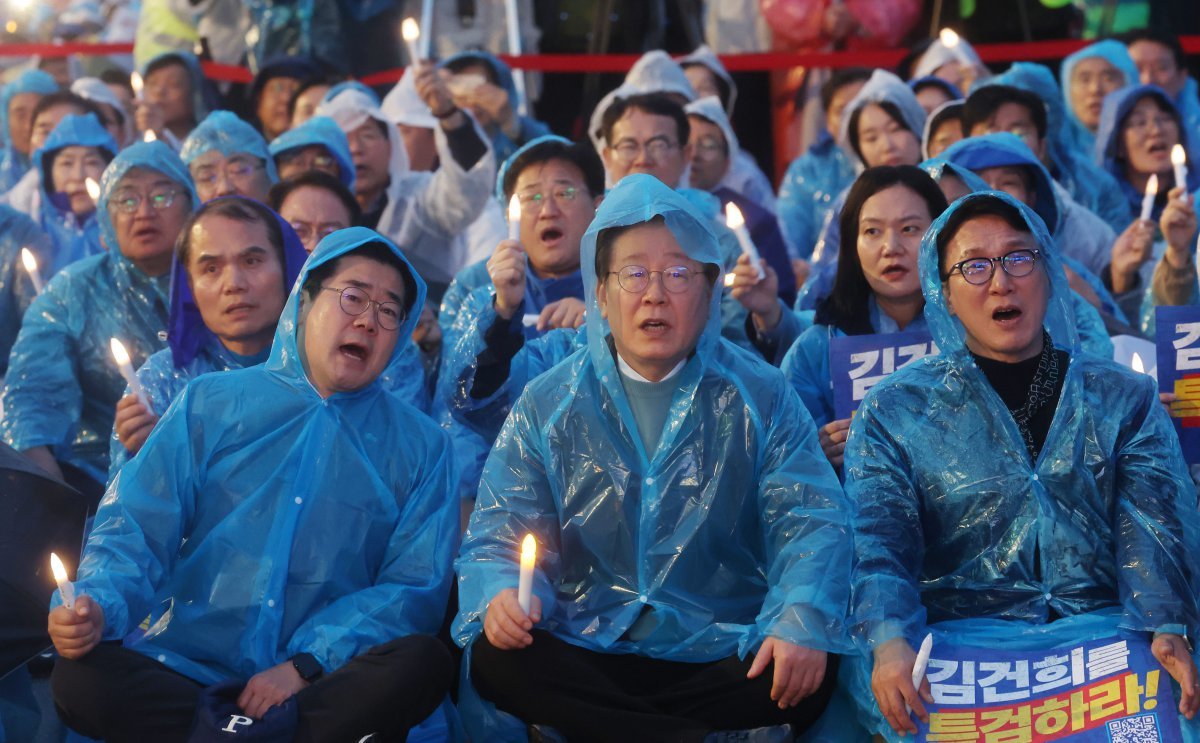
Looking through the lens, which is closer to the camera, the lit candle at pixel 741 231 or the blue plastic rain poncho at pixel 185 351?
the lit candle at pixel 741 231

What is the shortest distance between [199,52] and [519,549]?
5863mm

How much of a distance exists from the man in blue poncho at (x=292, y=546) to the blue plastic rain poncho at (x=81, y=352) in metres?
1.37

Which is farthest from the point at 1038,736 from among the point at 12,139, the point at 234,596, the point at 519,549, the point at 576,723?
the point at 12,139

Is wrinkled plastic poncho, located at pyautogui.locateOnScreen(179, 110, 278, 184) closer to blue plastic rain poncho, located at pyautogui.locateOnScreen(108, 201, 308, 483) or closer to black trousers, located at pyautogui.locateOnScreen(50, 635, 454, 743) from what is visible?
blue plastic rain poncho, located at pyautogui.locateOnScreen(108, 201, 308, 483)

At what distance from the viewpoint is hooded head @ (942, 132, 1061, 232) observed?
5242 millimetres

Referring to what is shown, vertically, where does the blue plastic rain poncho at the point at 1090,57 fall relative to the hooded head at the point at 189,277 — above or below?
above

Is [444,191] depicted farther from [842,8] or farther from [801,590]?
[801,590]

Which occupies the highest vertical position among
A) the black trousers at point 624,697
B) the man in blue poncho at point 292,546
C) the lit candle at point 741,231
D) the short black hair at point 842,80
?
the short black hair at point 842,80

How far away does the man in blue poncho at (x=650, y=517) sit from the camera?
138 inches

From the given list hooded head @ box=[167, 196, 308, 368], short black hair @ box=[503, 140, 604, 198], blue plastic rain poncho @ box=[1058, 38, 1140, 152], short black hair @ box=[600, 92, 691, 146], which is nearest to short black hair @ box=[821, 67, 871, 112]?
blue plastic rain poncho @ box=[1058, 38, 1140, 152]

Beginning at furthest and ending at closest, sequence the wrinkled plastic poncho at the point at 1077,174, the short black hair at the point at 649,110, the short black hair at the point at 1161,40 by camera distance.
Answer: the short black hair at the point at 1161,40
the wrinkled plastic poncho at the point at 1077,174
the short black hair at the point at 649,110

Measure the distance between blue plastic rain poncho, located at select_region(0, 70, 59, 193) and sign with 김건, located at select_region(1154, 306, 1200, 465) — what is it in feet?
19.4

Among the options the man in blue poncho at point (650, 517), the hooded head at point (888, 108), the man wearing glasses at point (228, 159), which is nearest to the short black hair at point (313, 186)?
the man wearing glasses at point (228, 159)

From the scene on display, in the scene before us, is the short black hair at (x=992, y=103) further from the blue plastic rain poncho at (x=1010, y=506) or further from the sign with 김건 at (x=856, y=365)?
the blue plastic rain poncho at (x=1010, y=506)
